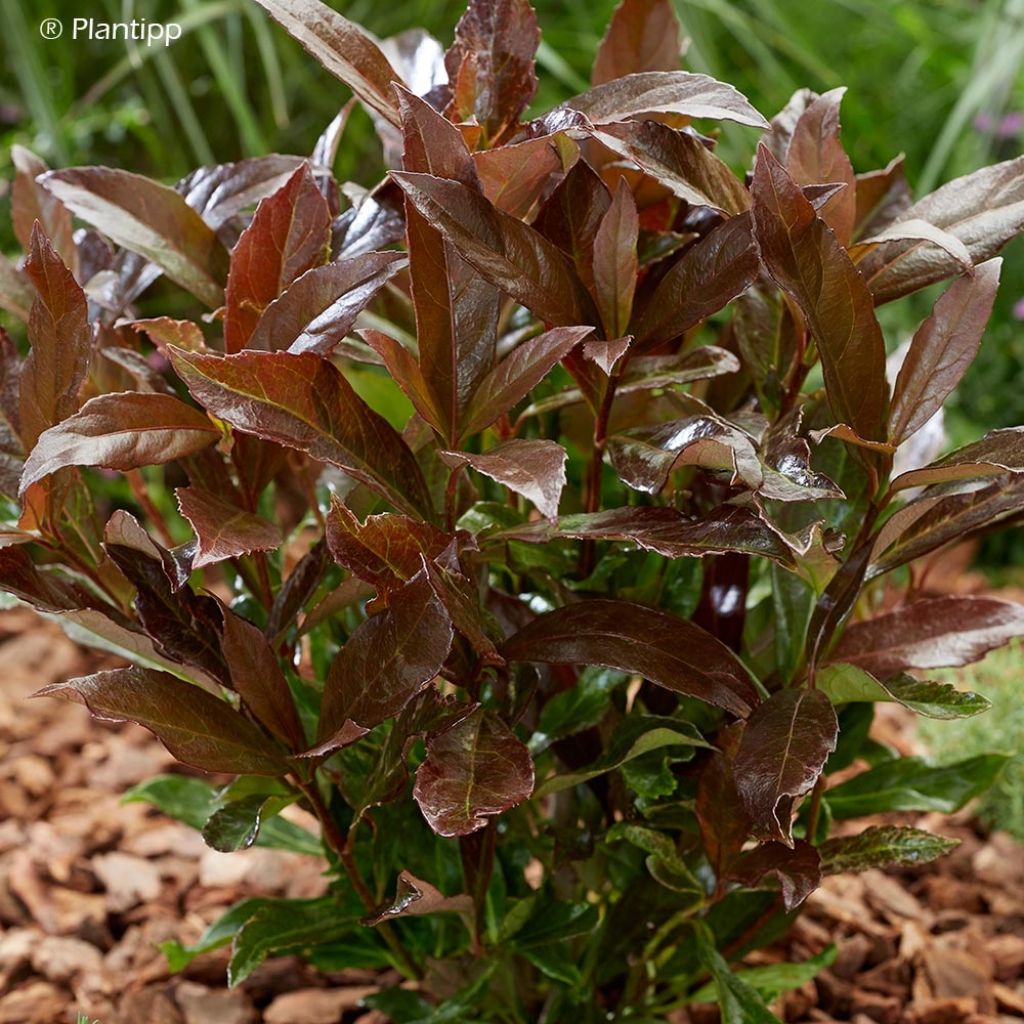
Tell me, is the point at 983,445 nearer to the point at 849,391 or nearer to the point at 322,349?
the point at 849,391

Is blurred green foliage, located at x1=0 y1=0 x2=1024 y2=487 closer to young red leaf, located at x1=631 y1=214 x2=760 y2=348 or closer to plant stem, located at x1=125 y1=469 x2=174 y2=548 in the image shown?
plant stem, located at x1=125 y1=469 x2=174 y2=548

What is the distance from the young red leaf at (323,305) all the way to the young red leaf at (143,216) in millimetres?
149

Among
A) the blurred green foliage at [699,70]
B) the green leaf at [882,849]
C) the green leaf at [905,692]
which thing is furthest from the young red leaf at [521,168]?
the blurred green foliage at [699,70]

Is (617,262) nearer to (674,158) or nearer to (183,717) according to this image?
(674,158)

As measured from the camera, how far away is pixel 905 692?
731 mm

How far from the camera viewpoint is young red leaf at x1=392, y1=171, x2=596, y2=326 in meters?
0.62

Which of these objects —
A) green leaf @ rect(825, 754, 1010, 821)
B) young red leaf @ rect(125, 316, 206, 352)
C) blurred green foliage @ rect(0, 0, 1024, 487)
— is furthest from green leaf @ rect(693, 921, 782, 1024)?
blurred green foliage @ rect(0, 0, 1024, 487)

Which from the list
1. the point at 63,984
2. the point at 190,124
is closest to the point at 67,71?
the point at 190,124

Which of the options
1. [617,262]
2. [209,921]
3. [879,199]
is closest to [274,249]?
[617,262]

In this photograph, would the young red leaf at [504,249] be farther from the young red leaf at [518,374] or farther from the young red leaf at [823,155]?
the young red leaf at [823,155]

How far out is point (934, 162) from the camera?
7.50 feet

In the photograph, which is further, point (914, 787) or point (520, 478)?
point (914, 787)

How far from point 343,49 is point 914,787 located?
2.17 ft

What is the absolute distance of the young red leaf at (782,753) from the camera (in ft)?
2.13
